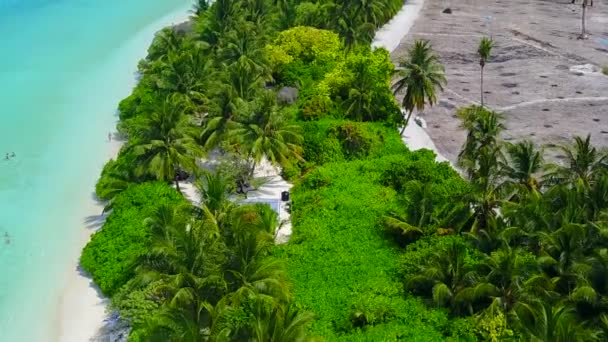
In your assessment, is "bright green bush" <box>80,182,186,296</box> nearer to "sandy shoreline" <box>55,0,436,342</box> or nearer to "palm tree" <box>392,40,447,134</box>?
"sandy shoreline" <box>55,0,436,342</box>

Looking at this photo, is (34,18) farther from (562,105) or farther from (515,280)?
(515,280)

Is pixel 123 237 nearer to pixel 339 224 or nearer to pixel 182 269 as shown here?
pixel 182 269

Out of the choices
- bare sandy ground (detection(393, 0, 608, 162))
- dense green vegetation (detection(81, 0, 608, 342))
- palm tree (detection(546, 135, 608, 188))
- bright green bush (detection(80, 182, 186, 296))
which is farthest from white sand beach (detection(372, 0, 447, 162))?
bright green bush (detection(80, 182, 186, 296))

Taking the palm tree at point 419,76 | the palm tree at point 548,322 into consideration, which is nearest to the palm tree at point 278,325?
the palm tree at point 548,322

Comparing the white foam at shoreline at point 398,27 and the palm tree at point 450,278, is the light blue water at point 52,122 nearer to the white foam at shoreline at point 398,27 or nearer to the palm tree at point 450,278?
the palm tree at point 450,278

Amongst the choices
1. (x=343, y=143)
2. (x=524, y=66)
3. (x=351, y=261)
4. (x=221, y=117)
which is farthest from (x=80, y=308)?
(x=524, y=66)
